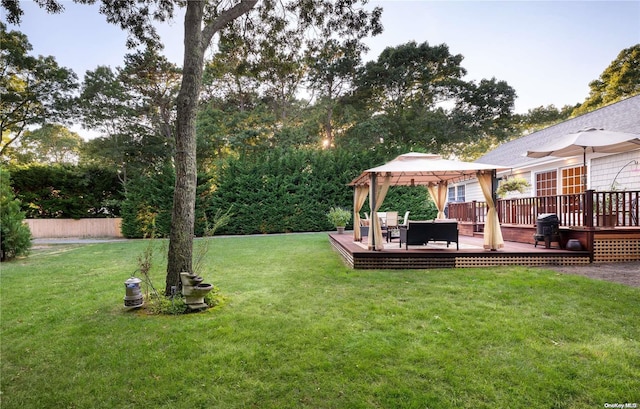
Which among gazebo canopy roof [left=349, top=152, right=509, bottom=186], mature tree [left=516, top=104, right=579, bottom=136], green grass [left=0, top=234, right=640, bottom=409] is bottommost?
green grass [left=0, top=234, right=640, bottom=409]

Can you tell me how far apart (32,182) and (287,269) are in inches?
674

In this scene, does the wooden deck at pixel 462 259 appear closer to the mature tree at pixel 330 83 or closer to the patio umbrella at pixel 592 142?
the patio umbrella at pixel 592 142

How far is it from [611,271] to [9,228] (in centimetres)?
1442

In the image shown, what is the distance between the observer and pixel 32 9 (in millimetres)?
5566

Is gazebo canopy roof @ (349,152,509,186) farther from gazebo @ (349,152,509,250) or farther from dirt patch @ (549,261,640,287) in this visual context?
dirt patch @ (549,261,640,287)

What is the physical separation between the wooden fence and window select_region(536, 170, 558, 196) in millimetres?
20359

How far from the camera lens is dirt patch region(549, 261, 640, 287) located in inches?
202

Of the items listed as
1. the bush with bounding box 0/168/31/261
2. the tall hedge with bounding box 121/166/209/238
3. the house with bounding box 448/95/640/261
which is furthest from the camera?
the tall hedge with bounding box 121/166/209/238

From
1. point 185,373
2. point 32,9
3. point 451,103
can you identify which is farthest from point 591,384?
point 451,103

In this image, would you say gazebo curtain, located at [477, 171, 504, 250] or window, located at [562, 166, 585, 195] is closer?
gazebo curtain, located at [477, 171, 504, 250]

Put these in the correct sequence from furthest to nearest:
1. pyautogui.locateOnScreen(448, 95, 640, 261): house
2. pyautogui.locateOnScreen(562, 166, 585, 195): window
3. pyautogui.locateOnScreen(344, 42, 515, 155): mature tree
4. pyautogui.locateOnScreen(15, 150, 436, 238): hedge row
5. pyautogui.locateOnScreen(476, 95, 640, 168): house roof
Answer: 1. pyautogui.locateOnScreen(344, 42, 515, 155): mature tree
2. pyautogui.locateOnScreen(15, 150, 436, 238): hedge row
3. pyautogui.locateOnScreen(562, 166, 585, 195): window
4. pyautogui.locateOnScreen(476, 95, 640, 168): house roof
5. pyautogui.locateOnScreen(448, 95, 640, 261): house

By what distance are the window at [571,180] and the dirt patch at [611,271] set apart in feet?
14.9

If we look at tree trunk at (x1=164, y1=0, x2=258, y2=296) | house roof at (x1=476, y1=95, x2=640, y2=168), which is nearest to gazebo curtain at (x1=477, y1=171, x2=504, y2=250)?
house roof at (x1=476, y1=95, x2=640, y2=168)

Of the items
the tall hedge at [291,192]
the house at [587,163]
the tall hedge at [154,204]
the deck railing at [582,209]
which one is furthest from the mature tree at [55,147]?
the house at [587,163]
